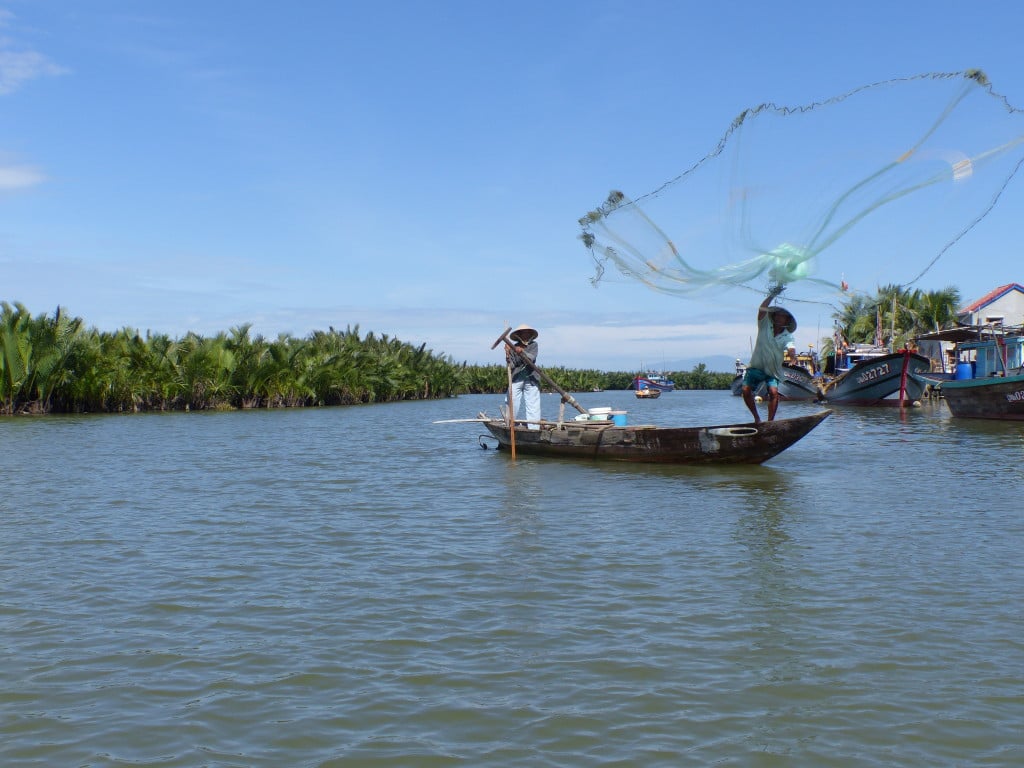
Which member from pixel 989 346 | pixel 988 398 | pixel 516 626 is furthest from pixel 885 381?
pixel 516 626

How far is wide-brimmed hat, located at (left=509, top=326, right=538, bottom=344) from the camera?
19328mm

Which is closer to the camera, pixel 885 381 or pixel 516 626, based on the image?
pixel 516 626

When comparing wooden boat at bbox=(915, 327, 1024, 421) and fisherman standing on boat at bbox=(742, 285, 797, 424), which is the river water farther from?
wooden boat at bbox=(915, 327, 1024, 421)

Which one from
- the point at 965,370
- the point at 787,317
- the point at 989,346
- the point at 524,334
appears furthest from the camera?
the point at 965,370

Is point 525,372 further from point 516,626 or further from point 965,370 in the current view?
point 965,370

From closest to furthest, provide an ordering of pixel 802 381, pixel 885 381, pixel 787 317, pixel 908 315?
pixel 787 317 → pixel 885 381 → pixel 802 381 → pixel 908 315

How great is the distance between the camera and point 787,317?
14781 millimetres

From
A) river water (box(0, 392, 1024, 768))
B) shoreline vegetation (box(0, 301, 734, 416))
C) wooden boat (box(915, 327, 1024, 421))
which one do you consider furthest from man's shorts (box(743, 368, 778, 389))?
shoreline vegetation (box(0, 301, 734, 416))

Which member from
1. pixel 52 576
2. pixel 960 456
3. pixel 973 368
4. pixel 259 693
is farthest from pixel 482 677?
pixel 973 368

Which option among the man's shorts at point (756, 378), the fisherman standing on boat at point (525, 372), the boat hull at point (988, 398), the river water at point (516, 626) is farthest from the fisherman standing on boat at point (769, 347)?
the boat hull at point (988, 398)

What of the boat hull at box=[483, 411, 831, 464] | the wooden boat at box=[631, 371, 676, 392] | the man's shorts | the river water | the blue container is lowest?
the river water

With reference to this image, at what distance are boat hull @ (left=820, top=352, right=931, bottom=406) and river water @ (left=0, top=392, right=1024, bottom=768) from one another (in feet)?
81.4

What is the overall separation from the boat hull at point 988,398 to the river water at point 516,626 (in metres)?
14.7

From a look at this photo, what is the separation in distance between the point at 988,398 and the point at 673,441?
17.2 meters
